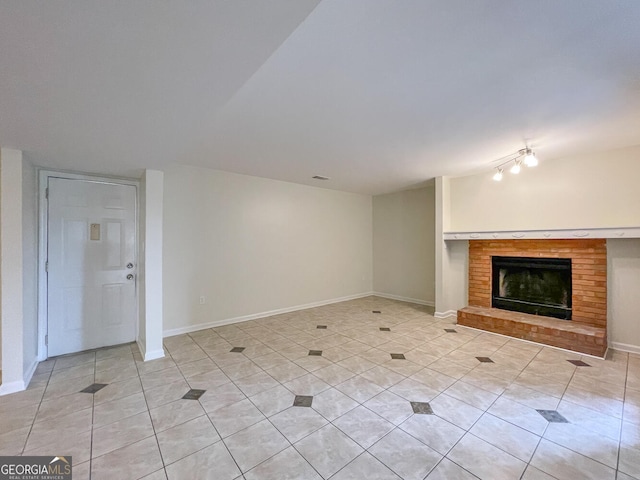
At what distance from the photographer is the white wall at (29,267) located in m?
2.58

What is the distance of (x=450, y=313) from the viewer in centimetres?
478

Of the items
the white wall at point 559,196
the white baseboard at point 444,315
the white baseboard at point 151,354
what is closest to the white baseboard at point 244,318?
the white baseboard at point 151,354

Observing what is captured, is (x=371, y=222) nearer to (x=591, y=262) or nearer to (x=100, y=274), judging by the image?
(x=591, y=262)

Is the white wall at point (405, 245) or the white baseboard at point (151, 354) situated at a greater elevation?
the white wall at point (405, 245)

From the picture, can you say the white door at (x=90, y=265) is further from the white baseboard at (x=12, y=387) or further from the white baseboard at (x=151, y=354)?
the white baseboard at (x=12, y=387)

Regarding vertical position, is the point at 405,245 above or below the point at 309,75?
below

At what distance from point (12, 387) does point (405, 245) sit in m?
5.95

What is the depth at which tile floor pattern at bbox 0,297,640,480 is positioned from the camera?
1610mm

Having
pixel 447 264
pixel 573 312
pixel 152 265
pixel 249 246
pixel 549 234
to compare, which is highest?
pixel 549 234

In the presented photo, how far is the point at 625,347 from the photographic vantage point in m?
3.28

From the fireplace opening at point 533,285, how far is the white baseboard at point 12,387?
593 cm

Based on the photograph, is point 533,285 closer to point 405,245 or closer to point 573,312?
point 573,312

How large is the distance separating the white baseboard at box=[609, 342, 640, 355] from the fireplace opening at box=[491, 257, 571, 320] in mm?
494

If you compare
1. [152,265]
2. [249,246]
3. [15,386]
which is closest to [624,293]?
[249,246]
